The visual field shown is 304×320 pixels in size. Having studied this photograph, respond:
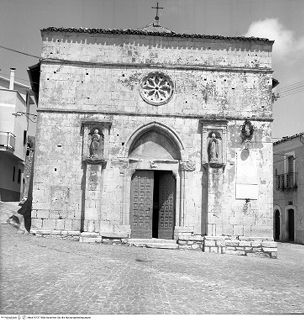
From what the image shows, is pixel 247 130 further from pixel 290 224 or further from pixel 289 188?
pixel 290 224

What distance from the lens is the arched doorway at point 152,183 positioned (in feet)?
47.7

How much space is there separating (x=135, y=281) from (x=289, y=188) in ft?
66.6

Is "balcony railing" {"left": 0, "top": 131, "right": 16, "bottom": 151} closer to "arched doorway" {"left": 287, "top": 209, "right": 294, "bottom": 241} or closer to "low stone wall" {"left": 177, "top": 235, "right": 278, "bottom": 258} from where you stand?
"low stone wall" {"left": 177, "top": 235, "right": 278, "bottom": 258}

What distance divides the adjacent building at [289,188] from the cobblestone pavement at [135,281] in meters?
13.3

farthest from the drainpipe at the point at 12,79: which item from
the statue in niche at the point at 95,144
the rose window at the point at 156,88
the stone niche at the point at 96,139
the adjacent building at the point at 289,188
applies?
the adjacent building at the point at 289,188

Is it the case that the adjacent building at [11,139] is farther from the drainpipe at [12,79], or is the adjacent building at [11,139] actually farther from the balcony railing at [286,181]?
the balcony railing at [286,181]

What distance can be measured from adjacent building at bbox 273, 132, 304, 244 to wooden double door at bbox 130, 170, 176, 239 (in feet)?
43.0

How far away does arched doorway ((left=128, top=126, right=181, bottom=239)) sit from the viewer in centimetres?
1455

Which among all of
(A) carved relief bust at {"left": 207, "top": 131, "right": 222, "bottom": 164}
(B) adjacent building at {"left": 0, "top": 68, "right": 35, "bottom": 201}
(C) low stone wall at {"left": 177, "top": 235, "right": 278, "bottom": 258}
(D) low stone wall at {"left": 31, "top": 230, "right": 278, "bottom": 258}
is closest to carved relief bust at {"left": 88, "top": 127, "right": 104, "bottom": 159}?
(D) low stone wall at {"left": 31, "top": 230, "right": 278, "bottom": 258}

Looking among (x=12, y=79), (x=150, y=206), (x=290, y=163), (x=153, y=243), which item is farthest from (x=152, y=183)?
(x=12, y=79)

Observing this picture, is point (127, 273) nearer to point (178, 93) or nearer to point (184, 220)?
point (184, 220)

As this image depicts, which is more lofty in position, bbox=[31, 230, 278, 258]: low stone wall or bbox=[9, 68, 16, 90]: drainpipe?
bbox=[9, 68, 16, 90]: drainpipe

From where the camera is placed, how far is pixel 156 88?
14695mm

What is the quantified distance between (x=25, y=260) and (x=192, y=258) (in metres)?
4.78
